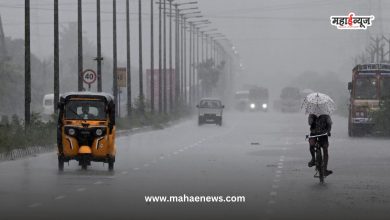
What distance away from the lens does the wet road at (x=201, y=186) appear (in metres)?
20.3

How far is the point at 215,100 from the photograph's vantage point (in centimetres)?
8831

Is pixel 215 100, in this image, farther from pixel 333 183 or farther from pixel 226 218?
pixel 226 218

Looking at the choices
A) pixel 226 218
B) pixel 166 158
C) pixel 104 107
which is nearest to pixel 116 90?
pixel 166 158

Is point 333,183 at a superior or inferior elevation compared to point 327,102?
inferior

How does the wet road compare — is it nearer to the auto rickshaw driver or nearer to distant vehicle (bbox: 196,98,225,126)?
the auto rickshaw driver

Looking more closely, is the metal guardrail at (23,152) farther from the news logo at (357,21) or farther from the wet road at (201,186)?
the news logo at (357,21)

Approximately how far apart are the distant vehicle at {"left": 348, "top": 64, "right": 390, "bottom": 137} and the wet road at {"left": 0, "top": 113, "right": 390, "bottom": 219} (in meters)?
15.5

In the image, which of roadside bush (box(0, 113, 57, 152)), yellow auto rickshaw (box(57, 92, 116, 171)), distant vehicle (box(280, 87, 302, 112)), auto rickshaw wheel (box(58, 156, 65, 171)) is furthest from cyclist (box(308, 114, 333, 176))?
distant vehicle (box(280, 87, 302, 112))

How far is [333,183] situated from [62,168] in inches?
292

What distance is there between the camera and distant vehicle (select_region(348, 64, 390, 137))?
5878 cm

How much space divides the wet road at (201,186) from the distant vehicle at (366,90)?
15501 mm

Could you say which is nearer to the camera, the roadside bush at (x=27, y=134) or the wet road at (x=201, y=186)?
the wet road at (x=201, y=186)

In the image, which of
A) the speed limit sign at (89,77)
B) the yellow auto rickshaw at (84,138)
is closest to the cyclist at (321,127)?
the yellow auto rickshaw at (84,138)

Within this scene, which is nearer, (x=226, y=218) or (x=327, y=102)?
(x=226, y=218)
